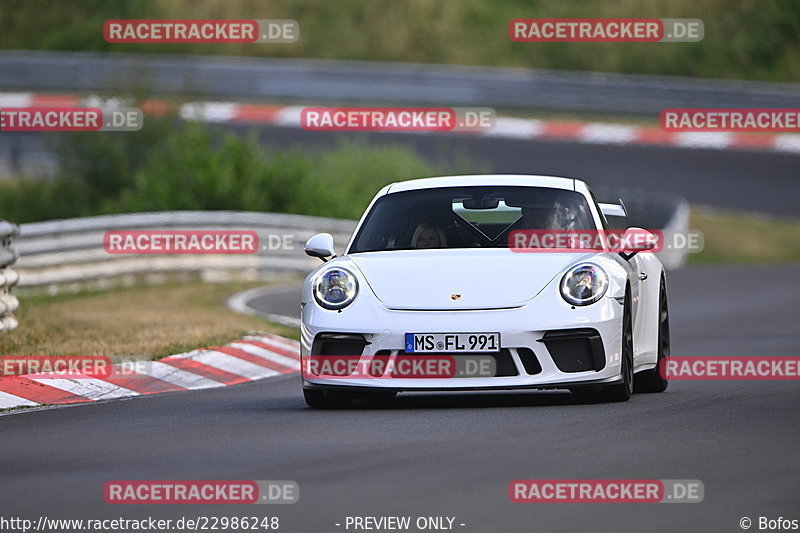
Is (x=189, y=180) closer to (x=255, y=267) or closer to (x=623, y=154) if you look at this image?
(x=255, y=267)

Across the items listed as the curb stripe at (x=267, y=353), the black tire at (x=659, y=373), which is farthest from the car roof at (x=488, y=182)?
the curb stripe at (x=267, y=353)

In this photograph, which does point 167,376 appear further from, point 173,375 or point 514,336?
point 514,336

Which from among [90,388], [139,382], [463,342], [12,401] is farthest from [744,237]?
[463,342]

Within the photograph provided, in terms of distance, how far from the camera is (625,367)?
988cm

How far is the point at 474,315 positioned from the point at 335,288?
0.84 m

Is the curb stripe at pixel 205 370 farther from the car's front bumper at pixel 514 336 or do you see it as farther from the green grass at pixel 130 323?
the car's front bumper at pixel 514 336

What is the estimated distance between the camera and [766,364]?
42.7 ft

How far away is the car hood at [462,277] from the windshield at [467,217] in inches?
15.8

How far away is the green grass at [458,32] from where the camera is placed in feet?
139

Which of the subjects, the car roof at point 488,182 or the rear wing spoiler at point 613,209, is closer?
the car roof at point 488,182

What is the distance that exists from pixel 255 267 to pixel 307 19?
70.8ft

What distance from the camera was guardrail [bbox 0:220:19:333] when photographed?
13.6 meters

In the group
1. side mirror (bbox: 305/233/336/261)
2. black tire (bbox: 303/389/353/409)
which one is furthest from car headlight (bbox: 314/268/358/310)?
black tire (bbox: 303/389/353/409)

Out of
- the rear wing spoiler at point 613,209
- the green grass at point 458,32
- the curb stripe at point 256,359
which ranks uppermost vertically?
the green grass at point 458,32
